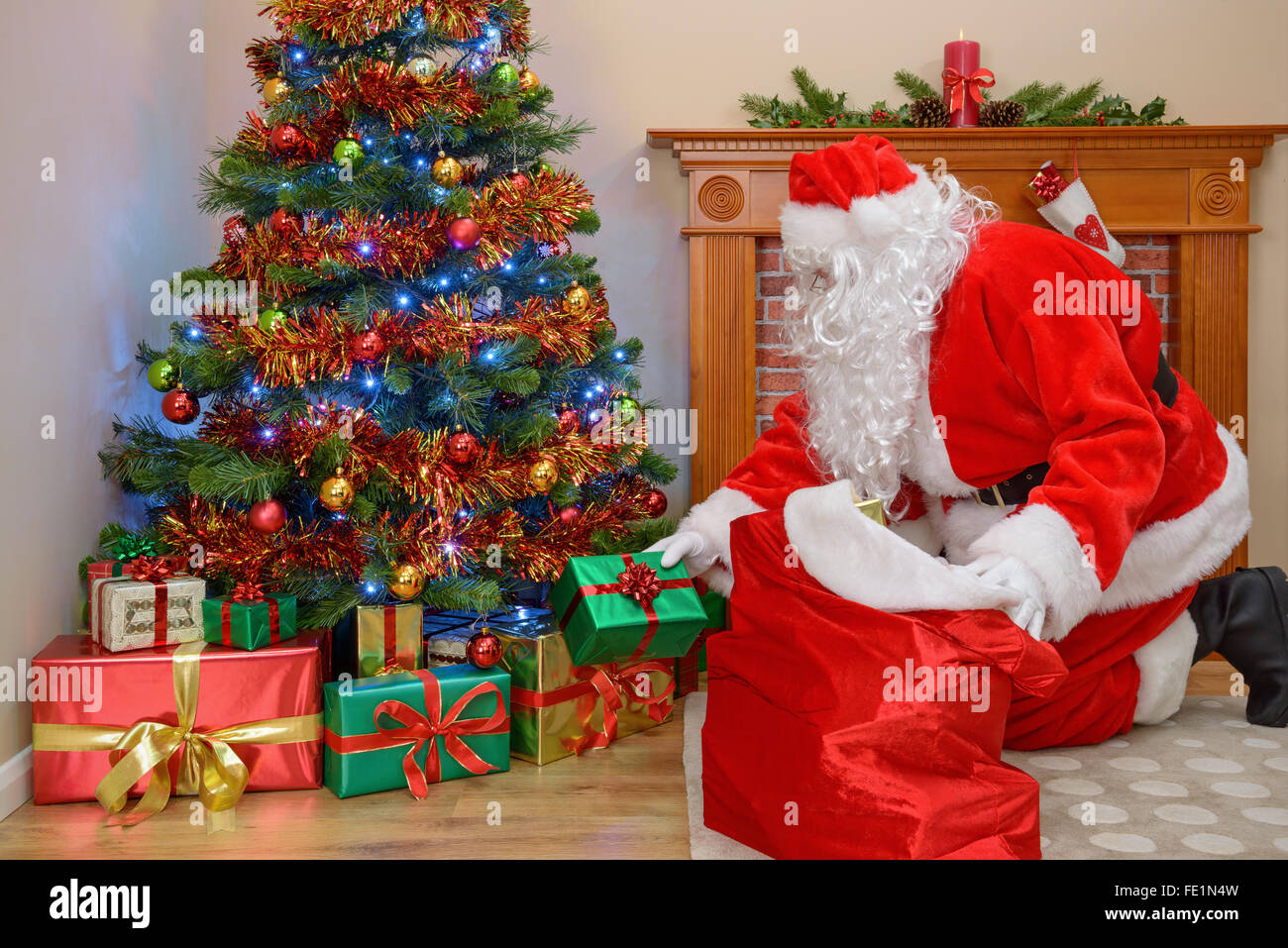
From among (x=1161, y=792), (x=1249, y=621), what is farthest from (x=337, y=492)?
(x=1249, y=621)

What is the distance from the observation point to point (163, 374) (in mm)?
2006

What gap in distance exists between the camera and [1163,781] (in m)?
1.75

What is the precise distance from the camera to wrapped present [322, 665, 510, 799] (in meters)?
1.70

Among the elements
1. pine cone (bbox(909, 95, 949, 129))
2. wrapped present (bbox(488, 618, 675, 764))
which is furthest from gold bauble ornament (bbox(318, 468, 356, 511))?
pine cone (bbox(909, 95, 949, 129))

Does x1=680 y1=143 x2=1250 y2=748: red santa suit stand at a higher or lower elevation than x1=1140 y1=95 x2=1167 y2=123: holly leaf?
lower

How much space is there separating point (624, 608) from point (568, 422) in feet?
1.56

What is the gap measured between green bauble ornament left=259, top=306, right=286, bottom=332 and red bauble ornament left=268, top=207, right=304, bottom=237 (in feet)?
0.61

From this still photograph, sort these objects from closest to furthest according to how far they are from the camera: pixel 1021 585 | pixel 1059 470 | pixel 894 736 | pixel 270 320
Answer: pixel 894 736 → pixel 1021 585 → pixel 1059 470 → pixel 270 320

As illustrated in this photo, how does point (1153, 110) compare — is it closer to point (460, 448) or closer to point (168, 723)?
point (460, 448)

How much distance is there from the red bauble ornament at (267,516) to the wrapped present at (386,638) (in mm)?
227

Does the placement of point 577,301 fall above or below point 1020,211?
below

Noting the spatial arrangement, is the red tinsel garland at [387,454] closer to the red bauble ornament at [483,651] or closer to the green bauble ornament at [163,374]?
the green bauble ornament at [163,374]

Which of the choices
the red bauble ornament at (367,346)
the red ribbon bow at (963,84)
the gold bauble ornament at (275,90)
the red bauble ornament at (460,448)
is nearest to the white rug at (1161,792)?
the red bauble ornament at (460,448)

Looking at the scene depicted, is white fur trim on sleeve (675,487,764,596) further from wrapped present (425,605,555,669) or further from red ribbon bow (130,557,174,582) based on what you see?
red ribbon bow (130,557,174,582)
